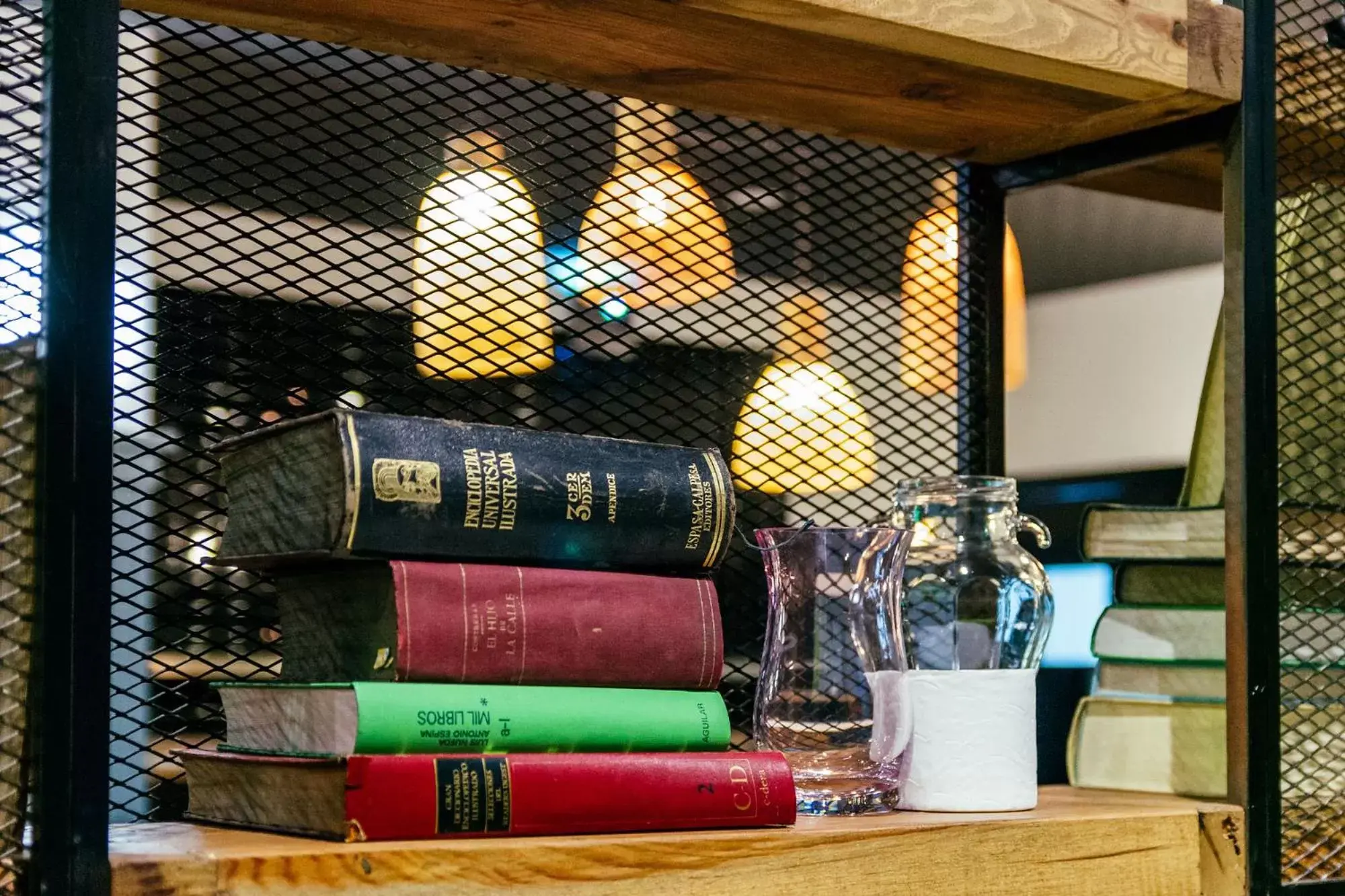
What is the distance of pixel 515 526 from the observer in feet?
2.79

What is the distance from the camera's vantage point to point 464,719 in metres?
0.80

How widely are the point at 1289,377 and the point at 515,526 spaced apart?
0.74 m

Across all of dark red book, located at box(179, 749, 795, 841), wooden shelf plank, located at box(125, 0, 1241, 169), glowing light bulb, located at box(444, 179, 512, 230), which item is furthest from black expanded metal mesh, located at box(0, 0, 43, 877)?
glowing light bulb, located at box(444, 179, 512, 230)

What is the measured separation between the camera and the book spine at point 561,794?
763mm

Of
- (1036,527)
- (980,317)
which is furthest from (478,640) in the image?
(980,317)

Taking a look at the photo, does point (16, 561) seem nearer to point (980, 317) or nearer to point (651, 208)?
point (651, 208)

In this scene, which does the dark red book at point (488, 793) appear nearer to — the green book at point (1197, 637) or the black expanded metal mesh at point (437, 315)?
the black expanded metal mesh at point (437, 315)

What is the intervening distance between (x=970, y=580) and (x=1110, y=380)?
420 cm

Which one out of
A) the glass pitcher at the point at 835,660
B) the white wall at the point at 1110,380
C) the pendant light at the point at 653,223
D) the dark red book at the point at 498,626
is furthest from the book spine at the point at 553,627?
the white wall at the point at 1110,380

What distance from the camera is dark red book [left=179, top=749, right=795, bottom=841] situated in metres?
0.76

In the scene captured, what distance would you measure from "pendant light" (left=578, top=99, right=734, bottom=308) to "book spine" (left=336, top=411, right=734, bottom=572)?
0.29 meters

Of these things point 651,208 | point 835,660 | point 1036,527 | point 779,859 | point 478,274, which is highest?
point 651,208

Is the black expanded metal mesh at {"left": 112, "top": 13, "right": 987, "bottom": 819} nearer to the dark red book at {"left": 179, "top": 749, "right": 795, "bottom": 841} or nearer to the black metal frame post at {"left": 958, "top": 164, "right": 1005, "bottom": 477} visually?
the black metal frame post at {"left": 958, "top": 164, "right": 1005, "bottom": 477}

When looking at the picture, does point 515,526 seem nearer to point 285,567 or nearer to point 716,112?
point 285,567
